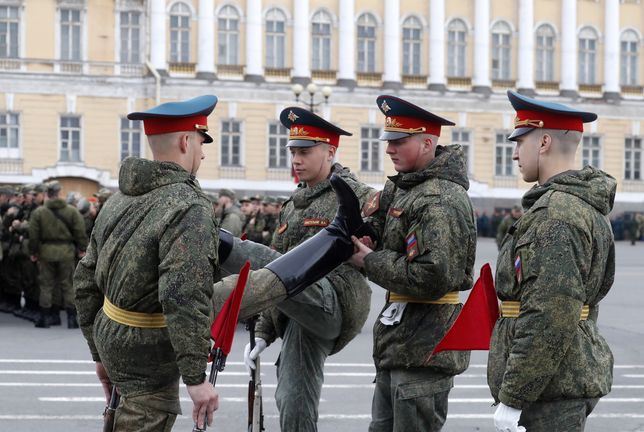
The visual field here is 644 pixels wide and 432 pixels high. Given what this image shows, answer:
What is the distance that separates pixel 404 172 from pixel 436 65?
49520 mm

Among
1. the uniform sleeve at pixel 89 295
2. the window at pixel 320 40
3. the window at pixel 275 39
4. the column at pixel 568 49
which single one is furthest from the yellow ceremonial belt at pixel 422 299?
the column at pixel 568 49

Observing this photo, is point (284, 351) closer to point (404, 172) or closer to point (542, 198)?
point (404, 172)

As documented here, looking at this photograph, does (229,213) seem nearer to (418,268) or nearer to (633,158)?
(418,268)

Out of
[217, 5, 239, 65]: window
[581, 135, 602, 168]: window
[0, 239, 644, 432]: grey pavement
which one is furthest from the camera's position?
[581, 135, 602, 168]: window

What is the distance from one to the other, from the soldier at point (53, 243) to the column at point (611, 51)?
1749 inches

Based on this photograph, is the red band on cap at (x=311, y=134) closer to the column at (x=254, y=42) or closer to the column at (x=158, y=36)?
the column at (x=158, y=36)

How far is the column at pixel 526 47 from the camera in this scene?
56719 millimetres

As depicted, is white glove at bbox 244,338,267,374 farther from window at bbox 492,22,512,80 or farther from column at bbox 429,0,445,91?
window at bbox 492,22,512,80

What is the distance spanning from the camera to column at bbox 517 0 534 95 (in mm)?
56719

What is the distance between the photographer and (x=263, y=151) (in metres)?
53.1

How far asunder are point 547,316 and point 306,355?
2.61 metres

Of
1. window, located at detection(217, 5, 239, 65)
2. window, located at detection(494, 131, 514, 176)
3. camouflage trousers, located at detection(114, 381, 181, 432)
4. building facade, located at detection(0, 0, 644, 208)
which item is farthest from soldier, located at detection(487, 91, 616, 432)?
window, located at detection(494, 131, 514, 176)

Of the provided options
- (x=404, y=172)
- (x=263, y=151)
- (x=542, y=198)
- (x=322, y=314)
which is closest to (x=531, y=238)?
(x=542, y=198)

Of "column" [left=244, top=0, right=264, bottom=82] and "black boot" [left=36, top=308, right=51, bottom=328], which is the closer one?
"black boot" [left=36, top=308, right=51, bottom=328]
